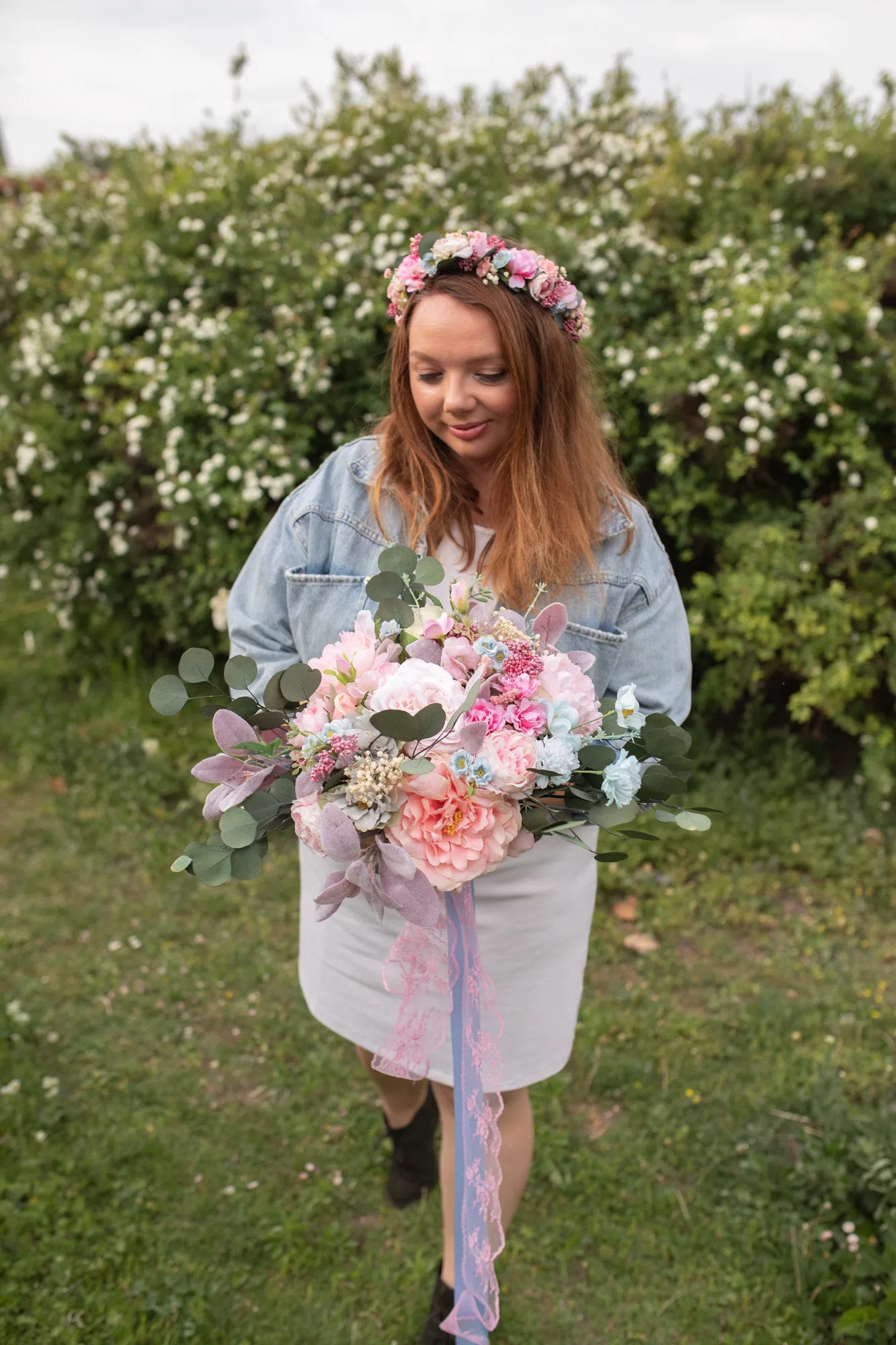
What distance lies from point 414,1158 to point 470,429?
180 cm

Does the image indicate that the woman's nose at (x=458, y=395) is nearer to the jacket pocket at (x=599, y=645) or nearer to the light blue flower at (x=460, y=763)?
the jacket pocket at (x=599, y=645)

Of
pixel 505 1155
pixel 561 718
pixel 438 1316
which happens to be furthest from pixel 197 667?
pixel 438 1316

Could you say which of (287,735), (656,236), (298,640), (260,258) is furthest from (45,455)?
(287,735)

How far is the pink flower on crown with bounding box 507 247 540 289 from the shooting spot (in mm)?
1800

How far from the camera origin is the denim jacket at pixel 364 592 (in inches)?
77.0

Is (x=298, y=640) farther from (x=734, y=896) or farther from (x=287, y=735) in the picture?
(x=734, y=896)

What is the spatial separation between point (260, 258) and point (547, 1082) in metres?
3.34

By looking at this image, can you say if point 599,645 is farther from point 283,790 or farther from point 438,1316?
point 438,1316

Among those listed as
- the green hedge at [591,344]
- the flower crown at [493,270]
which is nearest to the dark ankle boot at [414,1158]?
the flower crown at [493,270]

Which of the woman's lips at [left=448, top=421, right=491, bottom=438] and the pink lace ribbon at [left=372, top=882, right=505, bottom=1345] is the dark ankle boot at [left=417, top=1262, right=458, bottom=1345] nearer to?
the pink lace ribbon at [left=372, top=882, right=505, bottom=1345]

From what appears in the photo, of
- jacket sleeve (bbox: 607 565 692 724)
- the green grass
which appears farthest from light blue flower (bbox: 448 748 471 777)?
the green grass

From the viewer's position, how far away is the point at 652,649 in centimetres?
199

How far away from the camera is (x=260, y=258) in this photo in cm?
429

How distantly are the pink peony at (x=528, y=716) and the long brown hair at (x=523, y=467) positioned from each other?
47cm
